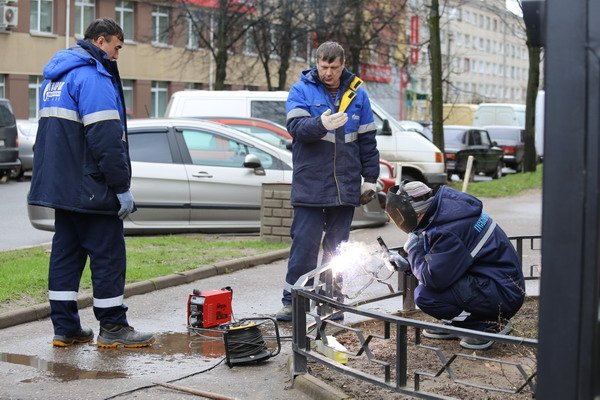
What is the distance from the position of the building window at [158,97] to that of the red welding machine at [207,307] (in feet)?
152

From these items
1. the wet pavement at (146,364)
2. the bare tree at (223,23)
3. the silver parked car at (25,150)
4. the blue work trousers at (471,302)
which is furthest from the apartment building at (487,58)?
the blue work trousers at (471,302)

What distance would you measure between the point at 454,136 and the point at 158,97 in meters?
23.3

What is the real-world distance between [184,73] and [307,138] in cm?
4751

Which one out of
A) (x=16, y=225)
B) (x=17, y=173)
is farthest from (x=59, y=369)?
(x=17, y=173)

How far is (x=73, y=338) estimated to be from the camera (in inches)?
294

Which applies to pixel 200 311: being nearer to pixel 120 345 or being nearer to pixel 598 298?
pixel 120 345

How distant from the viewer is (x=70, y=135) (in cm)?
717

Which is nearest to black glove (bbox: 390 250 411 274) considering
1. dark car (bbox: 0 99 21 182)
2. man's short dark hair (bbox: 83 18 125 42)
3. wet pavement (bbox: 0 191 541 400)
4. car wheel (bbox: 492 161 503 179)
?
wet pavement (bbox: 0 191 541 400)

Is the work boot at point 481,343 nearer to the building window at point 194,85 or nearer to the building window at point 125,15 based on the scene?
the building window at point 125,15

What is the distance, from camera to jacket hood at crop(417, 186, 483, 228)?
260 inches

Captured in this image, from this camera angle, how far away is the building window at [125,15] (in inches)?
1994

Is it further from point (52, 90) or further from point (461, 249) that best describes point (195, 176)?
point (461, 249)

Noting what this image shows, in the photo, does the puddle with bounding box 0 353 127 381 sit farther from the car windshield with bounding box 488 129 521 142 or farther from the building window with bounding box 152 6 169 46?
the building window with bounding box 152 6 169 46

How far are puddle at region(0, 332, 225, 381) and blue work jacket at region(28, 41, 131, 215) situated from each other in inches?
36.7
